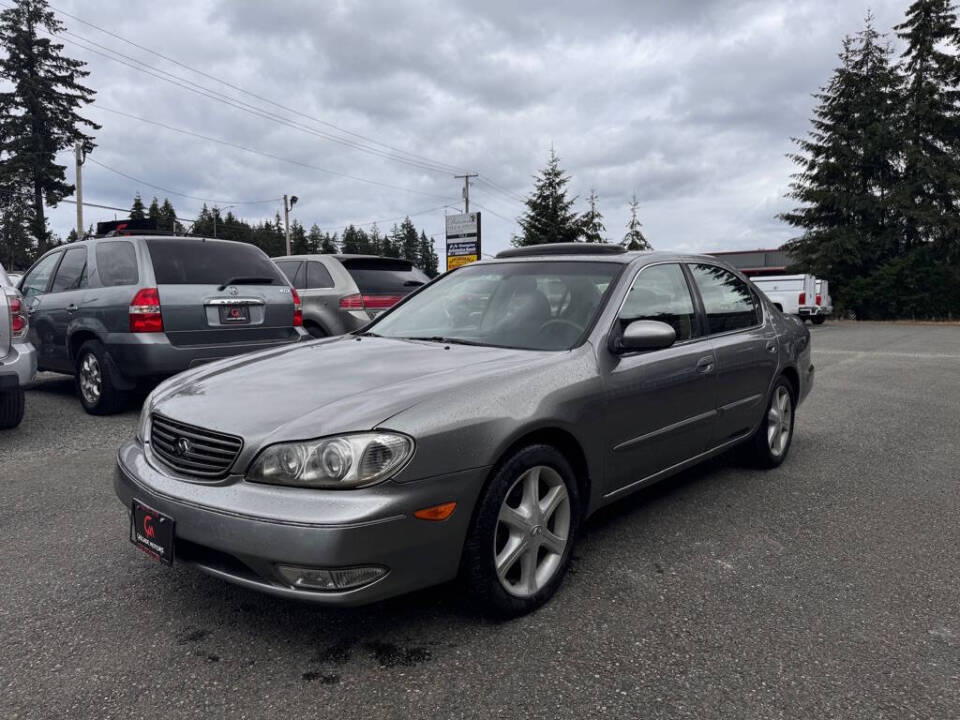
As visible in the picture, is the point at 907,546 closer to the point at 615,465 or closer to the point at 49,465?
the point at 615,465

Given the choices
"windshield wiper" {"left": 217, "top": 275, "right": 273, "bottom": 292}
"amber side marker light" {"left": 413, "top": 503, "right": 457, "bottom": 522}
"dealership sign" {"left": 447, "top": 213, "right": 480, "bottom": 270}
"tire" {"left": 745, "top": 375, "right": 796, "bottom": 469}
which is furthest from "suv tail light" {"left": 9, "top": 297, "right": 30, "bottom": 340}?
"dealership sign" {"left": 447, "top": 213, "right": 480, "bottom": 270}

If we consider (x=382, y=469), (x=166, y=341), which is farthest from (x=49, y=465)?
(x=382, y=469)

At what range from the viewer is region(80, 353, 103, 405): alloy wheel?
21.6 feet

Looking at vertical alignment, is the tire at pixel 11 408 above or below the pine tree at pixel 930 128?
below

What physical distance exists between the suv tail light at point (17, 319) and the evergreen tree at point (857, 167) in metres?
32.0

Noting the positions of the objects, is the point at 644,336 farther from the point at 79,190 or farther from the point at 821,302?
the point at 79,190

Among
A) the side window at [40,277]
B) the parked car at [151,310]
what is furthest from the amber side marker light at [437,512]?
the side window at [40,277]

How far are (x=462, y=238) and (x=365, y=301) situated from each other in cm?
1450

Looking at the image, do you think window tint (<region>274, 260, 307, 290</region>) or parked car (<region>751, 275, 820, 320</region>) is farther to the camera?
parked car (<region>751, 275, 820, 320</region>)

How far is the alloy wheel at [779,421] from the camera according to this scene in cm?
484

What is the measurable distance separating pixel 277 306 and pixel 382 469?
5.12 meters

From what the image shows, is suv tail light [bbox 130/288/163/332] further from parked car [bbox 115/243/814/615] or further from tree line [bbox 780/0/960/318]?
tree line [bbox 780/0/960/318]

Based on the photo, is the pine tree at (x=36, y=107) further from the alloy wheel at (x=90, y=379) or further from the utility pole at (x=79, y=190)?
the alloy wheel at (x=90, y=379)

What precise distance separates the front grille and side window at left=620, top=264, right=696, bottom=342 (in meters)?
1.91
